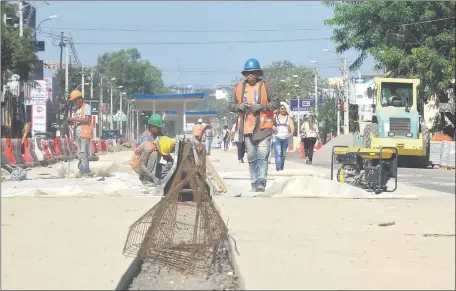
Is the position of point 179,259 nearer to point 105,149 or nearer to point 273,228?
point 273,228

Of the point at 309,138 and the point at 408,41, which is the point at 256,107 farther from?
the point at 408,41

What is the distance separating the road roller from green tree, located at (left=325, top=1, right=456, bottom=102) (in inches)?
810

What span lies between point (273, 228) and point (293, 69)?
81.2 meters

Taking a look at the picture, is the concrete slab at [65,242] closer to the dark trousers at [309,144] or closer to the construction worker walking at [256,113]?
the construction worker walking at [256,113]

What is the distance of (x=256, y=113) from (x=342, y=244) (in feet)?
14.0

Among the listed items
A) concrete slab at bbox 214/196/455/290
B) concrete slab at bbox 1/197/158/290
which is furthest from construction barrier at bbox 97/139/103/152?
concrete slab at bbox 214/196/455/290

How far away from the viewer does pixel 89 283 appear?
506 cm

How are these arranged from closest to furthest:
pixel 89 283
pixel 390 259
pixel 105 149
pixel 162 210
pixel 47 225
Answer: pixel 89 283
pixel 390 259
pixel 162 210
pixel 47 225
pixel 105 149

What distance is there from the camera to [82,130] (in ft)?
49.8

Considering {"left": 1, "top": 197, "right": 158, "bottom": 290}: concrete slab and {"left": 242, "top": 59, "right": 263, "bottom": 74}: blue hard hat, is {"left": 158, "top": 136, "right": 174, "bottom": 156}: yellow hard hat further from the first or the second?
{"left": 1, "top": 197, "right": 158, "bottom": 290}: concrete slab

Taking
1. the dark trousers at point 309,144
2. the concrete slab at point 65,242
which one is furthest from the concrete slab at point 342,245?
the dark trousers at point 309,144

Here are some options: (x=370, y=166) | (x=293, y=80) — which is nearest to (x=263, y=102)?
(x=370, y=166)

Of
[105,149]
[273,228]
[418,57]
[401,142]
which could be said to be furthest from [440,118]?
[273,228]

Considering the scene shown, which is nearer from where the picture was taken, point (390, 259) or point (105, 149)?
point (390, 259)
